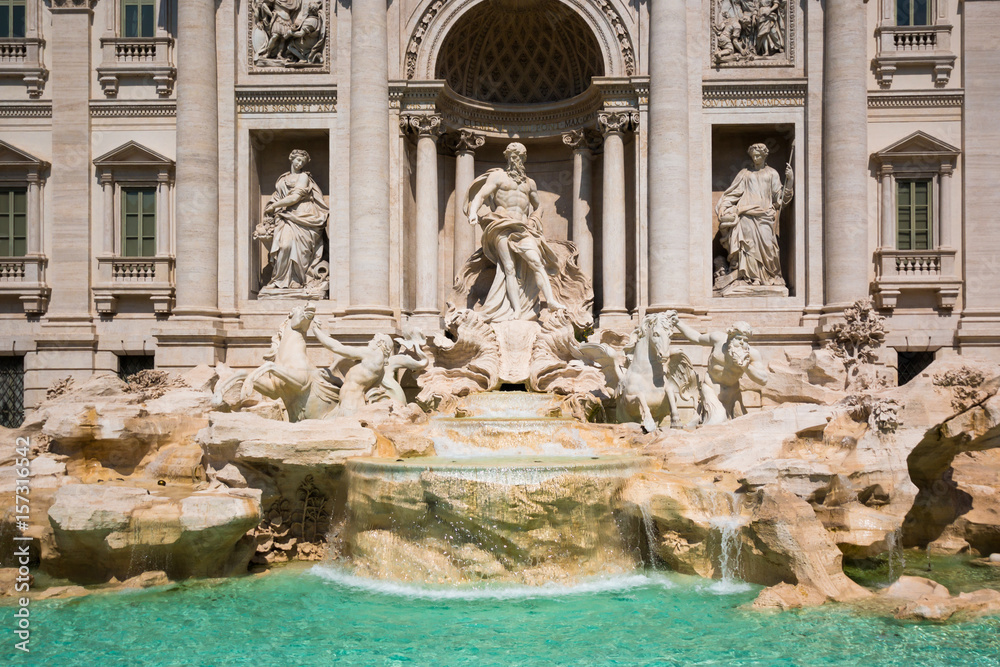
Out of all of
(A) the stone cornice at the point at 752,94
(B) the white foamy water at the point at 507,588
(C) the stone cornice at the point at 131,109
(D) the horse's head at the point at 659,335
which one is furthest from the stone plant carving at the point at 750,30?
(C) the stone cornice at the point at 131,109

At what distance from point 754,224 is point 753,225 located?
0.09ft

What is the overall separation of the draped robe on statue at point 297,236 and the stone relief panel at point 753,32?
28.7 ft

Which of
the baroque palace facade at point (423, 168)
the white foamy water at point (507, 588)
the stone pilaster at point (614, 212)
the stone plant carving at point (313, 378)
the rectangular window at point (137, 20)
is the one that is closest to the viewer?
the white foamy water at point (507, 588)

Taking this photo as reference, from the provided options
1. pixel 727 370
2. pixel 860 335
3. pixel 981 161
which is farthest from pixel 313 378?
pixel 981 161

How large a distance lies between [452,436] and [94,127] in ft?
36.8

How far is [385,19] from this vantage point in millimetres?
16375

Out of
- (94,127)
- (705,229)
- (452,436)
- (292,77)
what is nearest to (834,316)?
(705,229)

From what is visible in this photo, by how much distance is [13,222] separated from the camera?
57.2 feet

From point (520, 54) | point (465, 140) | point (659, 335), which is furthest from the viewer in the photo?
point (520, 54)

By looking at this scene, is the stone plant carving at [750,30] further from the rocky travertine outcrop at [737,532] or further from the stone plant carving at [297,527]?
the stone plant carving at [297,527]

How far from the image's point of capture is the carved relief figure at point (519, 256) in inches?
637

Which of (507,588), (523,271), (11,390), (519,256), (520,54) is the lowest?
(507,588)

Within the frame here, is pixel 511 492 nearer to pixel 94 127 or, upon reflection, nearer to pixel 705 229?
pixel 705 229

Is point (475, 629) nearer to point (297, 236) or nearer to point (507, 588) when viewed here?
point (507, 588)
